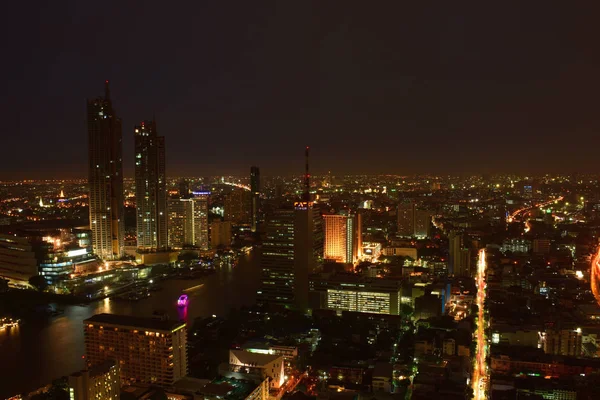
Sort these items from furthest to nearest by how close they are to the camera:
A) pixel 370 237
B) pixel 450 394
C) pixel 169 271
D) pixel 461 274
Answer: pixel 370 237 → pixel 169 271 → pixel 461 274 → pixel 450 394

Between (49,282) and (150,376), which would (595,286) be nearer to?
(150,376)

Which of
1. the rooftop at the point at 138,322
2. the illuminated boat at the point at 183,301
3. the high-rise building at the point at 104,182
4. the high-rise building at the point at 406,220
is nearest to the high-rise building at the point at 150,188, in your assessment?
the high-rise building at the point at 104,182

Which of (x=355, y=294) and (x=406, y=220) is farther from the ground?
(x=406, y=220)

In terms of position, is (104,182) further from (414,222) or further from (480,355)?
(480,355)

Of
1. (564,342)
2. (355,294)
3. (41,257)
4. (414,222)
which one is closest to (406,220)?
(414,222)

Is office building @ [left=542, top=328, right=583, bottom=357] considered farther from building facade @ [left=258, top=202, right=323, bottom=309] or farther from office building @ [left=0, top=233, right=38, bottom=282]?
office building @ [left=0, top=233, right=38, bottom=282]

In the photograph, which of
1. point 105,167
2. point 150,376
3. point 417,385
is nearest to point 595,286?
point 417,385

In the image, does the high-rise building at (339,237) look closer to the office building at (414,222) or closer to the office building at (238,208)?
the office building at (414,222)
